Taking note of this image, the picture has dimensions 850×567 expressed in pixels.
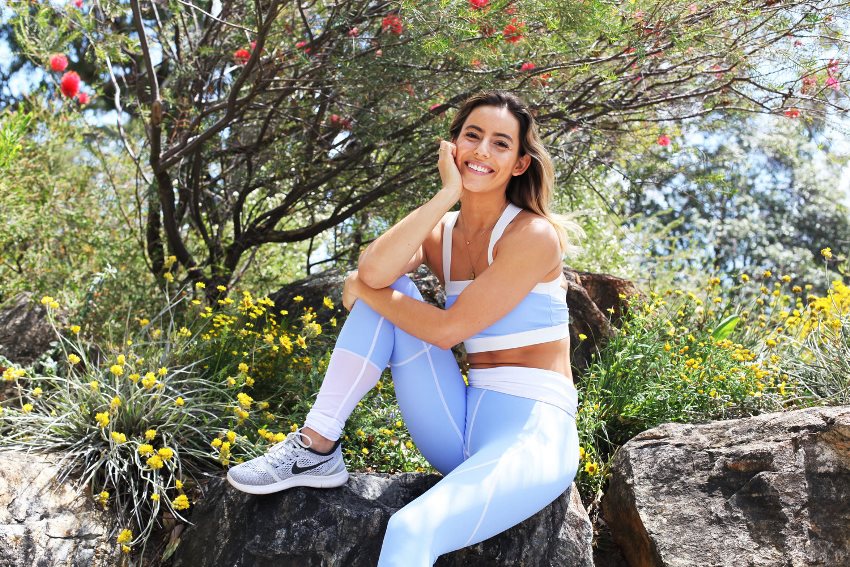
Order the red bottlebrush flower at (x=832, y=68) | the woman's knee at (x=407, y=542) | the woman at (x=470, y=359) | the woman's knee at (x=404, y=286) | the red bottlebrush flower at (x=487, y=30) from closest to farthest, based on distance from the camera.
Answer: the woman's knee at (x=407, y=542) < the woman at (x=470, y=359) < the woman's knee at (x=404, y=286) < the red bottlebrush flower at (x=487, y=30) < the red bottlebrush flower at (x=832, y=68)

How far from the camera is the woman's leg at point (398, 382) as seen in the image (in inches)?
96.3

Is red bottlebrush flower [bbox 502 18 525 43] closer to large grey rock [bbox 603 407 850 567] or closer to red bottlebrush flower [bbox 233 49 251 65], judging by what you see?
red bottlebrush flower [bbox 233 49 251 65]

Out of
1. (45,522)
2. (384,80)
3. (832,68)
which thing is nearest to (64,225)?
(384,80)

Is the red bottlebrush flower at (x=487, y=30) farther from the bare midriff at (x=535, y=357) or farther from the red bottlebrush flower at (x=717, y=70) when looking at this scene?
the bare midriff at (x=535, y=357)

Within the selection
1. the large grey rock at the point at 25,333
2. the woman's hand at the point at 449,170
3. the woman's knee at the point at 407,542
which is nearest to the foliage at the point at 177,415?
the large grey rock at the point at 25,333

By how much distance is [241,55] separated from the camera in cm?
427

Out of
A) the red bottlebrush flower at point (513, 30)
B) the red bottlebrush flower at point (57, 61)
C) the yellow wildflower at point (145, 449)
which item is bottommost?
the yellow wildflower at point (145, 449)

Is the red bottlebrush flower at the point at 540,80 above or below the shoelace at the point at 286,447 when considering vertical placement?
above

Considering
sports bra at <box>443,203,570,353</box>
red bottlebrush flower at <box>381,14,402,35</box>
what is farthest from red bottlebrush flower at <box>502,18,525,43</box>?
sports bra at <box>443,203,570,353</box>

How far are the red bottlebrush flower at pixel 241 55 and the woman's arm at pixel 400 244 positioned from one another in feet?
6.68

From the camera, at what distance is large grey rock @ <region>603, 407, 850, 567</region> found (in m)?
2.68

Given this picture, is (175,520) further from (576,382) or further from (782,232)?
(782,232)

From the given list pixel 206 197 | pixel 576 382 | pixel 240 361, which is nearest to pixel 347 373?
pixel 240 361

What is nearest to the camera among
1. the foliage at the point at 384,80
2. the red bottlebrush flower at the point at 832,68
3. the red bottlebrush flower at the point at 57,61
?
the foliage at the point at 384,80
